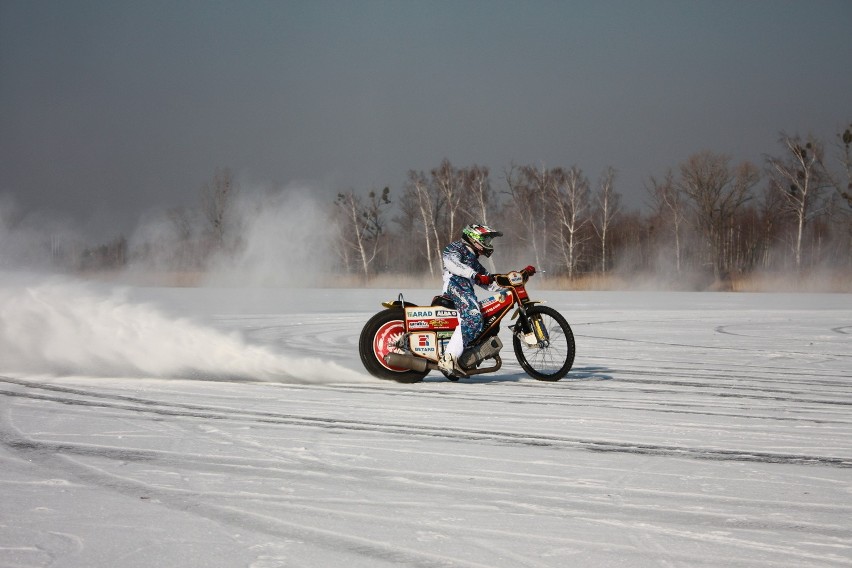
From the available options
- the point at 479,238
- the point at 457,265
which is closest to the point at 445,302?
the point at 457,265

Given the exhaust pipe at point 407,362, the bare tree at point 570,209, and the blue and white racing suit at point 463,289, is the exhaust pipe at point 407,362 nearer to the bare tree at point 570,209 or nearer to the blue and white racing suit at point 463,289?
the blue and white racing suit at point 463,289

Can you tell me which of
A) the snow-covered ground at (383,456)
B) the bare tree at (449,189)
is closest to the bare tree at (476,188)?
the bare tree at (449,189)

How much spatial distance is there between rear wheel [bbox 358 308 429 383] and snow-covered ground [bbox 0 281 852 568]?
291 mm

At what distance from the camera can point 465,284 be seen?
38.4ft

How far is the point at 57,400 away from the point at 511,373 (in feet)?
18.8

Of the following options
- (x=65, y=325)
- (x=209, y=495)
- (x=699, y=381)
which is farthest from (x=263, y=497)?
(x=65, y=325)

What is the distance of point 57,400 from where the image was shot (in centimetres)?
975

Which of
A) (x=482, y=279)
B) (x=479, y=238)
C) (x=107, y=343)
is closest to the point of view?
(x=482, y=279)

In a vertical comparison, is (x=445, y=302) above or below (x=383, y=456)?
above

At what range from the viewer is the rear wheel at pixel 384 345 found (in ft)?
38.9

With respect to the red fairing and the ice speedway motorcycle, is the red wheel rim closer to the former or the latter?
the ice speedway motorcycle

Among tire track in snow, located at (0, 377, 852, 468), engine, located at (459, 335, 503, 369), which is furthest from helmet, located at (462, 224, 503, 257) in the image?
tire track in snow, located at (0, 377, 852, 468)

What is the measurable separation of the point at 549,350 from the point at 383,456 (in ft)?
17.3

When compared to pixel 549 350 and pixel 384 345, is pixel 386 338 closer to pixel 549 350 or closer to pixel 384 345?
pixel 384 345
